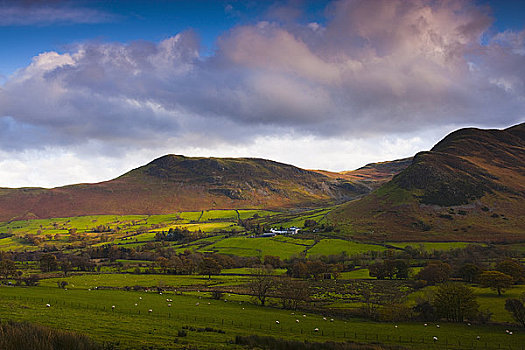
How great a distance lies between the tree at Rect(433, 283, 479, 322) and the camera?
2386 inches

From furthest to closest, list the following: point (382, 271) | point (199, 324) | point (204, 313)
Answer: point (382, 271) < point (204, 313) < point (199, 324)

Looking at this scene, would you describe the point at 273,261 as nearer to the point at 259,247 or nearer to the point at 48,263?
the point at 259,247

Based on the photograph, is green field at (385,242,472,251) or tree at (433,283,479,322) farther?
green field at (385,242,472,251)

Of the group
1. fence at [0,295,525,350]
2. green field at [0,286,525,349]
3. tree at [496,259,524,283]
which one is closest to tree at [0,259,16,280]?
green field at [0,286,525,349]

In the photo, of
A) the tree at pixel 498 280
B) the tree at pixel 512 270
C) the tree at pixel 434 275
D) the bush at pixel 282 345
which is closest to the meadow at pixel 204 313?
the bush at pixel 282 345

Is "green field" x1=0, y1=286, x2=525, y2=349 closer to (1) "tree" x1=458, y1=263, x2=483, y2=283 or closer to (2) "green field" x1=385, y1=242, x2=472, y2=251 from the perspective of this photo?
(1) "tree" x1=458, y1=263, x2=483, y2=283

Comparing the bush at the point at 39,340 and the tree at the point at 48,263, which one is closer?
the bush at the point at 39,340

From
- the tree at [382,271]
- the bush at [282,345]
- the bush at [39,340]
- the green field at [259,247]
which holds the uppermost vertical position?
the bush at [39,340]

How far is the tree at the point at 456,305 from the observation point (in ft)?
199

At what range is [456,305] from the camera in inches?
2414

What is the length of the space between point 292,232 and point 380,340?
482 feet

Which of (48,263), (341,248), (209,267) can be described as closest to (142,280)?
(209,267)

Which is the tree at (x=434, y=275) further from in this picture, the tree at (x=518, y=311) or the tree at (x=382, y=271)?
the tree at (x=518, y=311)

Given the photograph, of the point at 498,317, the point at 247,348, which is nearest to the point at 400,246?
the point at 498,317
